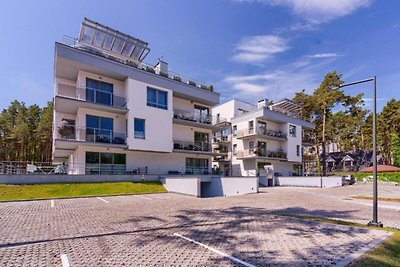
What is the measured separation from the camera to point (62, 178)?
19578 millimetres

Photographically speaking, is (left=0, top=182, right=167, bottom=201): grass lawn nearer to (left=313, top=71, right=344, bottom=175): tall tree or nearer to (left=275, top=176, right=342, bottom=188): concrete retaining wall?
(left=275, top=176, right=342, bottom=188): concrete retaining wall

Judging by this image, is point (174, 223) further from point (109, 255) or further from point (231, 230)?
point (109, 255)

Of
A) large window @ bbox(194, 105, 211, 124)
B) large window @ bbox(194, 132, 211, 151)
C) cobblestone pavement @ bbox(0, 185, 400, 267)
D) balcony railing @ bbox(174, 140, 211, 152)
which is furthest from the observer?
large window @ bbox(194, 105, 211, 124)

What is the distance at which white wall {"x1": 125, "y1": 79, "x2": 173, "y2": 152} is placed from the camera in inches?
978

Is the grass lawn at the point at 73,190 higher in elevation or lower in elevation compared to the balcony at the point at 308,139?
lower

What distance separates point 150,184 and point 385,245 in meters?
18.9

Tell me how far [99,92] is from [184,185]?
12.0 metres

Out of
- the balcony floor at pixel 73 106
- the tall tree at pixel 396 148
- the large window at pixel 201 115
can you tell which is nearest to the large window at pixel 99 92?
the balcony floor at pixel 73 106

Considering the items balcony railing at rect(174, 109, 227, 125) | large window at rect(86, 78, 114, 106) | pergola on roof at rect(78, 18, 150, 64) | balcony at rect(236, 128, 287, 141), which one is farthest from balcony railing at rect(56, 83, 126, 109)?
balcony at rect(236, 128, 287, 141)

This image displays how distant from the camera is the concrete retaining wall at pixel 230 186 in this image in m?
22.2

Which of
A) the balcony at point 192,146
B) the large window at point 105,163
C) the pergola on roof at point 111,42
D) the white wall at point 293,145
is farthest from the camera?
the white wall at point 293,145

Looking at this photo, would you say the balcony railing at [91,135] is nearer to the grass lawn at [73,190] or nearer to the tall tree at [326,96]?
the grass lawn at [73,190]

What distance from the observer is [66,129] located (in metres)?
21.6

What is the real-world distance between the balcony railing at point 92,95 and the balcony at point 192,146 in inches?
292
